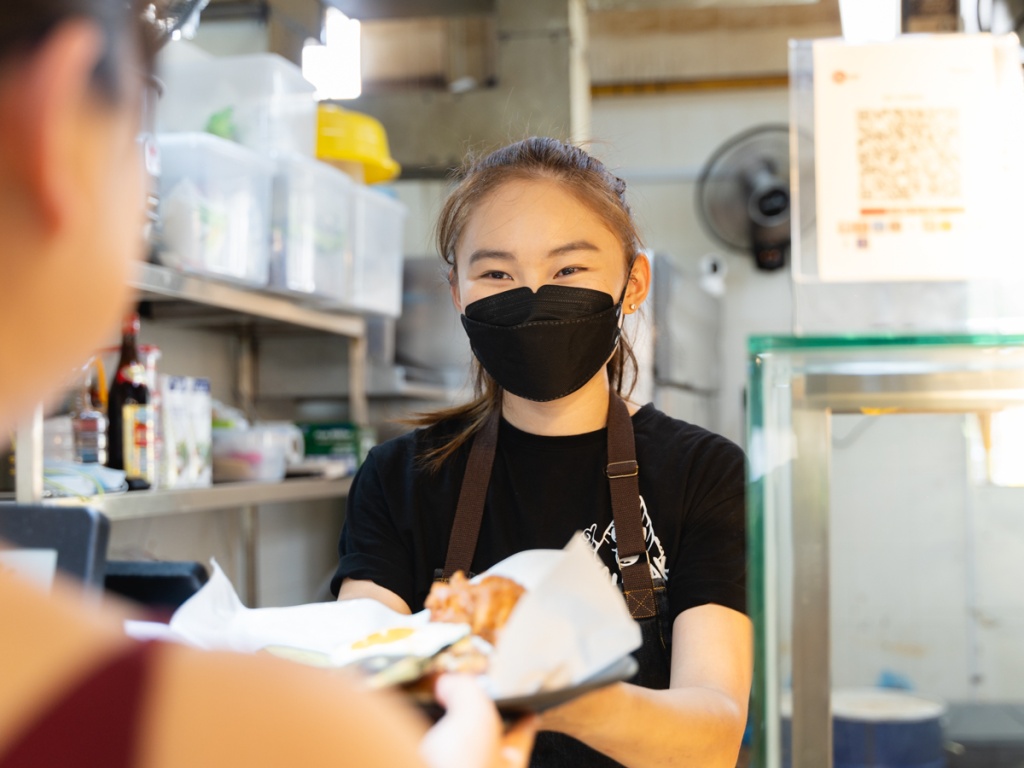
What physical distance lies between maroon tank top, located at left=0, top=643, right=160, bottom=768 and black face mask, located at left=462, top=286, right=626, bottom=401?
1.04m

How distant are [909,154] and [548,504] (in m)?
0.82

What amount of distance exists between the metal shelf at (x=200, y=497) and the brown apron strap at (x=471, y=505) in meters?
0.83

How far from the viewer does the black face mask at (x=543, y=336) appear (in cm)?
141

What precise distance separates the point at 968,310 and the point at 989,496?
24.0 inches

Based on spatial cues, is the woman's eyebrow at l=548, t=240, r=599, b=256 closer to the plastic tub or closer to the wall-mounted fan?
the plastic tub

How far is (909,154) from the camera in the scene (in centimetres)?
165

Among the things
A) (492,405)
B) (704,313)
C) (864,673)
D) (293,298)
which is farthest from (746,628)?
(704,313)

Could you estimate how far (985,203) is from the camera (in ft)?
5.28

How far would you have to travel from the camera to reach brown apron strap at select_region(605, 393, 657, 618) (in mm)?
1350

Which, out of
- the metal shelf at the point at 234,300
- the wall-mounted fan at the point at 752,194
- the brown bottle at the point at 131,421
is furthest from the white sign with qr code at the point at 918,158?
the wall-mounted fan at the point at 752,194

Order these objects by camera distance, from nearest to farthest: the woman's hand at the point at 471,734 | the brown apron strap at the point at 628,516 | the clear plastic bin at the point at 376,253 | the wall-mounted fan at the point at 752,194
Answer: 1. the woman's hand at the point at 471,734
2. the brown apron strap at the point at 628,516
3. the clear plastic bin at the point at 376,253
4. the wall-mounted fan at the point at 752,194

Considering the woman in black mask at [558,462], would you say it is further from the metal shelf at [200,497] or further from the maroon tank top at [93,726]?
the maroon tank top at [93,726]

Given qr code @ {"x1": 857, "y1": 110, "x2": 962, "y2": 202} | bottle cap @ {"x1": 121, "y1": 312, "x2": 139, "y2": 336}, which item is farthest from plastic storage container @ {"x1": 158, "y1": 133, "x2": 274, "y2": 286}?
qr code @ {"x1": 857, "y1": 110, "x2": 962, "y2": 202}

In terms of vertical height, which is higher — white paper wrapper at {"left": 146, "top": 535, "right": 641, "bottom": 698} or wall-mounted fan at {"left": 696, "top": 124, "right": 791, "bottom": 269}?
wall-mounted fan at {"left": 696, "top": 124, "right": 791, "bottom": 269}
